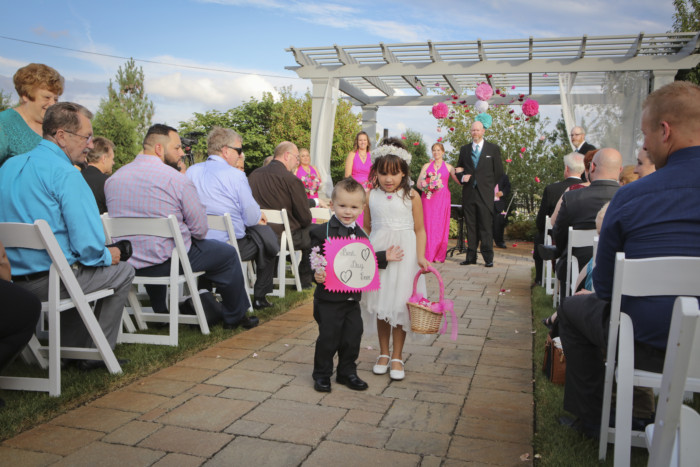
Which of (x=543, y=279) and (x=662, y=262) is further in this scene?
(x=543, y=279)

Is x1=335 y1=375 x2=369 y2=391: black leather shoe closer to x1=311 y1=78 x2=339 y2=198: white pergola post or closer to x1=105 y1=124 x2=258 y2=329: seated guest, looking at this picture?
x1=105 y1=124 x2=258 y2=329: seated guest

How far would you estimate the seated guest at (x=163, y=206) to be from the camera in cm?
430

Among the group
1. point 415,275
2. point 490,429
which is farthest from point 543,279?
point 490,429

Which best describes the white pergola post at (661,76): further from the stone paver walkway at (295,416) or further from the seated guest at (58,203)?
the seated guest at (58,203)

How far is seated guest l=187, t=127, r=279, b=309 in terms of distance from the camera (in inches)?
212

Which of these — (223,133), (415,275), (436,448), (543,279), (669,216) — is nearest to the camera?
(669,216)

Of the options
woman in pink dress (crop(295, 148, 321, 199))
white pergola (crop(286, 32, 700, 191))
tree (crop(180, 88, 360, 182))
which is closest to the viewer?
woman in pink dress (crop(295, 148, 321, 199))

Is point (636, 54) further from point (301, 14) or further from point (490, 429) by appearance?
point (490, 429)

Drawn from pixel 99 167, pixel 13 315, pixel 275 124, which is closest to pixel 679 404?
pixel 13 315

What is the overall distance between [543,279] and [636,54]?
5849 millimetres

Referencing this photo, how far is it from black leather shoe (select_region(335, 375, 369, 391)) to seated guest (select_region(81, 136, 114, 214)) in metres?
3.49

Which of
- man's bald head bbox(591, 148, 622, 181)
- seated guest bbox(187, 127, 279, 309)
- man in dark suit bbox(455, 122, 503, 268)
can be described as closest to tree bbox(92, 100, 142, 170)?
man in dark suit bbox(455, 122, 503, 268)

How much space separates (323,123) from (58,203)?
10044 mm

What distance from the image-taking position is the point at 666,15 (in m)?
12.0
